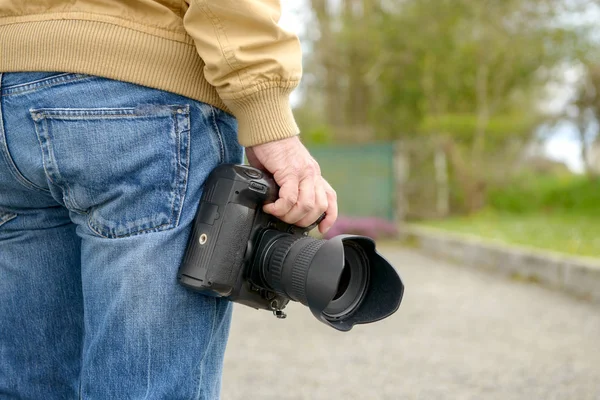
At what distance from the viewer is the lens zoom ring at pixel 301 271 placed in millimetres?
1146

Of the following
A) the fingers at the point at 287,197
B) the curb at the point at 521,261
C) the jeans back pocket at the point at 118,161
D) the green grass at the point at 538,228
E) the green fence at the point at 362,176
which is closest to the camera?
the jeans back pocket at the point at 118,161

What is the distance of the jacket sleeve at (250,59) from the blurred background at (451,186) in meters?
1.79

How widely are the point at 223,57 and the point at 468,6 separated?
9.01m

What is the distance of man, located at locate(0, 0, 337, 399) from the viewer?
3.63ft

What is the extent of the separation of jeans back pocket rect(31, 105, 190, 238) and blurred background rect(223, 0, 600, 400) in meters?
1.80

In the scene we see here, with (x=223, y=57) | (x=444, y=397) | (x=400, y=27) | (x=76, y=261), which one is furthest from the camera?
(x=400, y=27)

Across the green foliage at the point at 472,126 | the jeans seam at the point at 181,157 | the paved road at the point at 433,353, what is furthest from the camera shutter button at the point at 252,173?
the green foliage at the point at 472,126

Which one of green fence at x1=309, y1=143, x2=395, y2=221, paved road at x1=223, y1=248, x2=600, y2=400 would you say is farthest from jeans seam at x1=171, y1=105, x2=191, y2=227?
green fence at x1=309, y1=143, x2=395, y2=221

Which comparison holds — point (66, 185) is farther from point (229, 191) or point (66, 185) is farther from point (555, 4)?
point (555, 4)

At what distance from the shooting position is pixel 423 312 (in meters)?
4.30

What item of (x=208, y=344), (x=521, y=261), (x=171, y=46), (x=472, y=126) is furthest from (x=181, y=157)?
(x=472, y=126)

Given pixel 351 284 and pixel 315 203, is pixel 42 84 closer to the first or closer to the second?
pixel 315 203

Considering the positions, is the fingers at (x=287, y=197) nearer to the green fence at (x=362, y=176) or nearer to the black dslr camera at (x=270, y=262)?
the black dslr camera at (x=270, y=262)

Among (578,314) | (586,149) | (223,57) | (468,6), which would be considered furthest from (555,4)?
(223,57)
